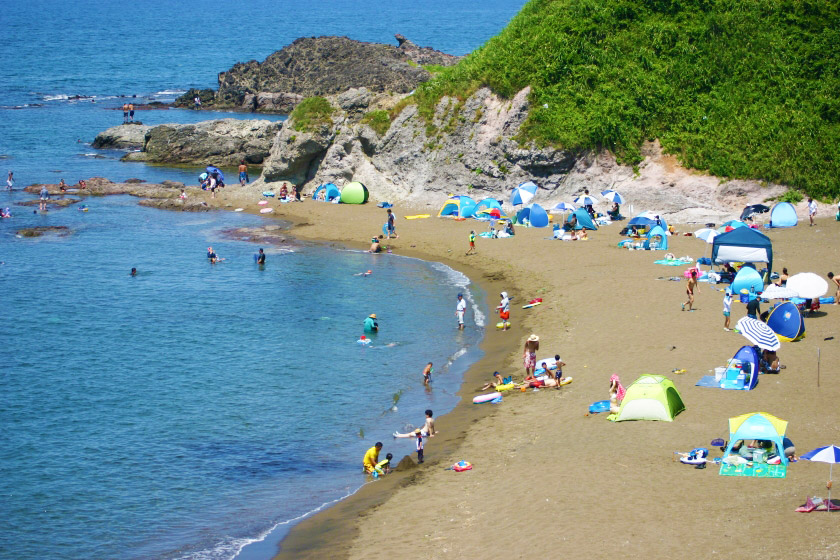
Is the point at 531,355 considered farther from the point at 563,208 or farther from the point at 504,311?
the point at 563,208

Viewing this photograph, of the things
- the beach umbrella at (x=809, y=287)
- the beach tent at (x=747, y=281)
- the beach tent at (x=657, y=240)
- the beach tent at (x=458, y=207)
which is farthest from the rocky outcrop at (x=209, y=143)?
the beach umbrella at (x=809, y=287)

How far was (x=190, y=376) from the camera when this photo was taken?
85.3 feet

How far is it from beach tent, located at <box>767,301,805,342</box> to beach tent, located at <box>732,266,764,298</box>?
3.43 m

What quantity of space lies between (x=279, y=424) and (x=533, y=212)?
69.1 ft

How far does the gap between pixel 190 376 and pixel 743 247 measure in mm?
18180

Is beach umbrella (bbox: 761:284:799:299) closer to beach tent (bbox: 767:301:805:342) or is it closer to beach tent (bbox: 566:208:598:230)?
beach tent (bbox: 767:301:805:342)

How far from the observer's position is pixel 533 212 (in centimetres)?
4050

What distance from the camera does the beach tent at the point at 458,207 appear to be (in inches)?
1702

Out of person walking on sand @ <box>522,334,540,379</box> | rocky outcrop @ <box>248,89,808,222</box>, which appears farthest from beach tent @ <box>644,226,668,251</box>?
person walking on sand @ <box>522,334,540,379</box>

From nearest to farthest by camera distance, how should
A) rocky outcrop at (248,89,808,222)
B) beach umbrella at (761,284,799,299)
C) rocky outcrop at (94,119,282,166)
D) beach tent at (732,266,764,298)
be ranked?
beach umbrella at (761,284,799,299), beach tent at (732,266,764,298), rocky outcrop at (248,89,808,222), rocky outcrop at (94,119,282,166)

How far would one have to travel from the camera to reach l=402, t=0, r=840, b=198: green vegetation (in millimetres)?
41188

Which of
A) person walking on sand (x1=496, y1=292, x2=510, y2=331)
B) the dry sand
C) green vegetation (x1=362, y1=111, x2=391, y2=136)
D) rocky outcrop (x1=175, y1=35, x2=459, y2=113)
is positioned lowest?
the dry sand

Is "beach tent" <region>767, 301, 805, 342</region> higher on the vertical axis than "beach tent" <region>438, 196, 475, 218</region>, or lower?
lower

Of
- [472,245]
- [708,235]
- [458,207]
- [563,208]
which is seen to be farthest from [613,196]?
[708,235]
